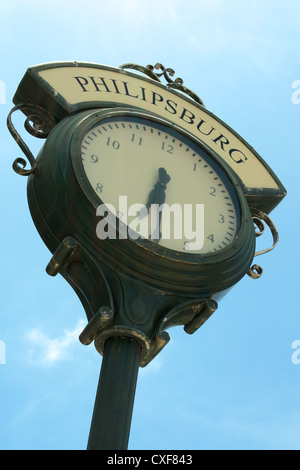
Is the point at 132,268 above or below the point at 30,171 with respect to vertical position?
below

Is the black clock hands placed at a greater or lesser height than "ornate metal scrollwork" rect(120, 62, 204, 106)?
lesser

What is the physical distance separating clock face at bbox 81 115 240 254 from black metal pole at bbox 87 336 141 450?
842 millimetres

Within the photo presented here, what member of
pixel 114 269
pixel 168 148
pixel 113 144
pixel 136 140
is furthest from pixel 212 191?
pixel 114 269

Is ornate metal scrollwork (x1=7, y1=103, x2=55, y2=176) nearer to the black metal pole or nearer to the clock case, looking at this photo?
the clock case

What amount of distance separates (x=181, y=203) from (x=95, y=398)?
1938 millimetres

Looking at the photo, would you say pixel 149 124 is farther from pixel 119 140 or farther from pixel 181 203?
pixel 181 203

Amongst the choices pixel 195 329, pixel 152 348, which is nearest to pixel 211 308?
pixel 195 329

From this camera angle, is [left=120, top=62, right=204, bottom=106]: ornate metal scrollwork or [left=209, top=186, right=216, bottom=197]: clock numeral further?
[left=120, top=62, right=204, bottom=106]: ornate metal scrollwork

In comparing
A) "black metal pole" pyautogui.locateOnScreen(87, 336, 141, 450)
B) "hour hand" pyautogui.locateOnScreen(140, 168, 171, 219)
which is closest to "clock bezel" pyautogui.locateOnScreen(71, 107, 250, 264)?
"hour hand" pyautogui.locateOnScreen(140, 168, 171, 219)

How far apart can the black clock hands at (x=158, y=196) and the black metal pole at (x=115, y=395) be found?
937mm

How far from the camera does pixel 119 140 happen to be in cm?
657

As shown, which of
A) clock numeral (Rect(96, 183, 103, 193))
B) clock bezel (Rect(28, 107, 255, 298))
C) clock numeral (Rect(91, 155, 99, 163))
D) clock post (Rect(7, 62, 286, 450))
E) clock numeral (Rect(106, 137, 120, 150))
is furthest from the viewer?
clock numeral (Rect(106, 137, 120, 150))

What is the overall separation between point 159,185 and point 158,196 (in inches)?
5.5

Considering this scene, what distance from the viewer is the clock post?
217 inches
